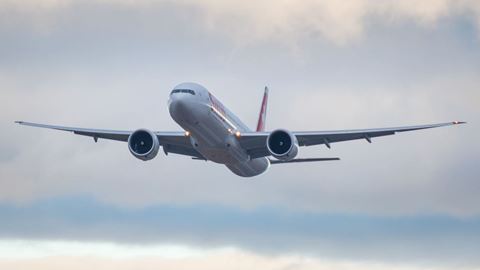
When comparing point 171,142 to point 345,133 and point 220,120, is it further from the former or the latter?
point 345,133

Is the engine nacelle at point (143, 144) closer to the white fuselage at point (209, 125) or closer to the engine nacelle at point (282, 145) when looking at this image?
the white fuselage at point (209, 125)

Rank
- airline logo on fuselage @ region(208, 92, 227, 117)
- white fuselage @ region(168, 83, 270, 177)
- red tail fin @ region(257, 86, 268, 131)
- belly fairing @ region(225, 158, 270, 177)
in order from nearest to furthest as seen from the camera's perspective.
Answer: white fuselage @ region(168, 83, 270, 177)
airline logo on fuselage @ region(208, 92, 227, 117)
belly fairing @ region(225, 158, 270, 177)
red tail fin @ region(257, 86, 268, 131)

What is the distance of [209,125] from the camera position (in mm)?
76625

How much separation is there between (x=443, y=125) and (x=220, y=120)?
1286 cm

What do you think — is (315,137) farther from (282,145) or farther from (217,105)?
(217,105)

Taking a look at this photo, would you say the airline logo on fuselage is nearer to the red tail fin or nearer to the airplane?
Answer: the airplane

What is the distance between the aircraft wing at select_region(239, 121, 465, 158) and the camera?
7825 centimetres

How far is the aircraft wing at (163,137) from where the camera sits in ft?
262

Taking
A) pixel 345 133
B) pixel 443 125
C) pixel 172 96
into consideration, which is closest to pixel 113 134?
pixel 172 96

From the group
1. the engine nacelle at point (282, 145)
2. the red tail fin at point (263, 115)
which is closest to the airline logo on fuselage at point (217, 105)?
the engine nacelle at point (282, 145)

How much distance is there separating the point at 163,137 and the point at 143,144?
219 centimetres

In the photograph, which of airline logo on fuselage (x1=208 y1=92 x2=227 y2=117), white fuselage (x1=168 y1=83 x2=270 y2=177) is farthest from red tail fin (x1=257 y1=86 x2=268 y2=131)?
airline logo on fuselage (x1=208 y1=92 x2=227 y2=117)

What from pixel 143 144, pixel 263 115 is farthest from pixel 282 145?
pixel 263 115

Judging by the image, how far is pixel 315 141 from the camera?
81.2m
